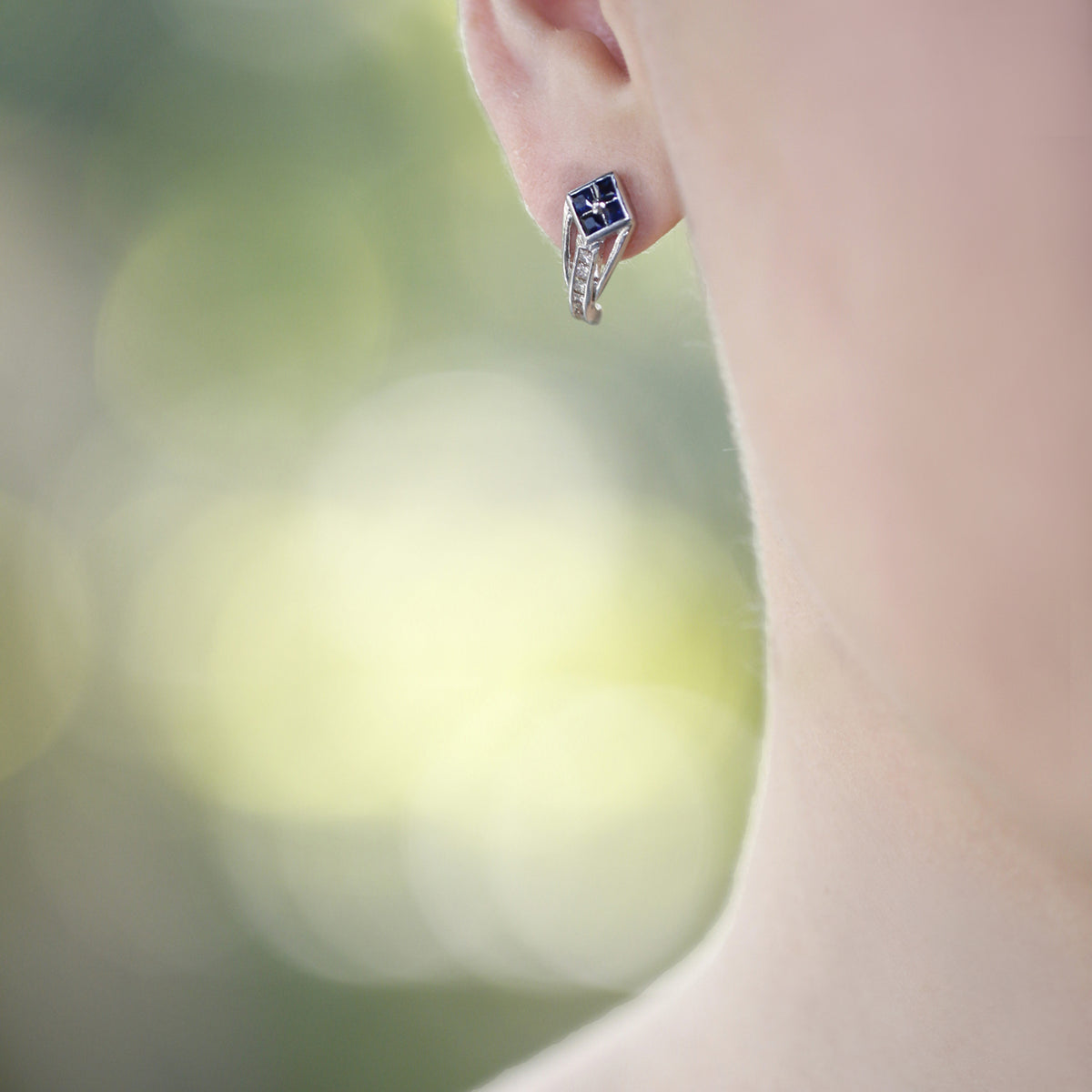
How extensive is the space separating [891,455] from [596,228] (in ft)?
0.69

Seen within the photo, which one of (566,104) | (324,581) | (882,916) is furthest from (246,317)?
(882,916)

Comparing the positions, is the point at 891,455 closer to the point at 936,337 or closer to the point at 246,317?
the point at 936,337

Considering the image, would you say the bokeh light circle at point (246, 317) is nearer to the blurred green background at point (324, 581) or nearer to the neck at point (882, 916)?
the blurred green background at point (324, 581)

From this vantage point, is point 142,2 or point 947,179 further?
point 142,2

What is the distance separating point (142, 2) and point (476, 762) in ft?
6.78

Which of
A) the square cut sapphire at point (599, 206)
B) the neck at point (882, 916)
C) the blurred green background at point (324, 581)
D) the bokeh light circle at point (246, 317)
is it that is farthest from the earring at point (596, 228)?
the bokeh light circle at point (246, 317)

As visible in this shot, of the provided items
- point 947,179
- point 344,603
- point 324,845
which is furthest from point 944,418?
point 324,845

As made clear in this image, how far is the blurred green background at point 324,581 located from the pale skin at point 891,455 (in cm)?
218

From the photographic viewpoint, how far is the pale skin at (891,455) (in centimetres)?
36

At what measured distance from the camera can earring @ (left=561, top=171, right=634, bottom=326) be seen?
54 cm

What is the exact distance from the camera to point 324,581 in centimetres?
293

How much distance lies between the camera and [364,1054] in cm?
286

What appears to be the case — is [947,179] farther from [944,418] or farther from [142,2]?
[142,2]

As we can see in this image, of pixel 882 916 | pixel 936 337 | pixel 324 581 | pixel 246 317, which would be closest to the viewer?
pixel 936 337
